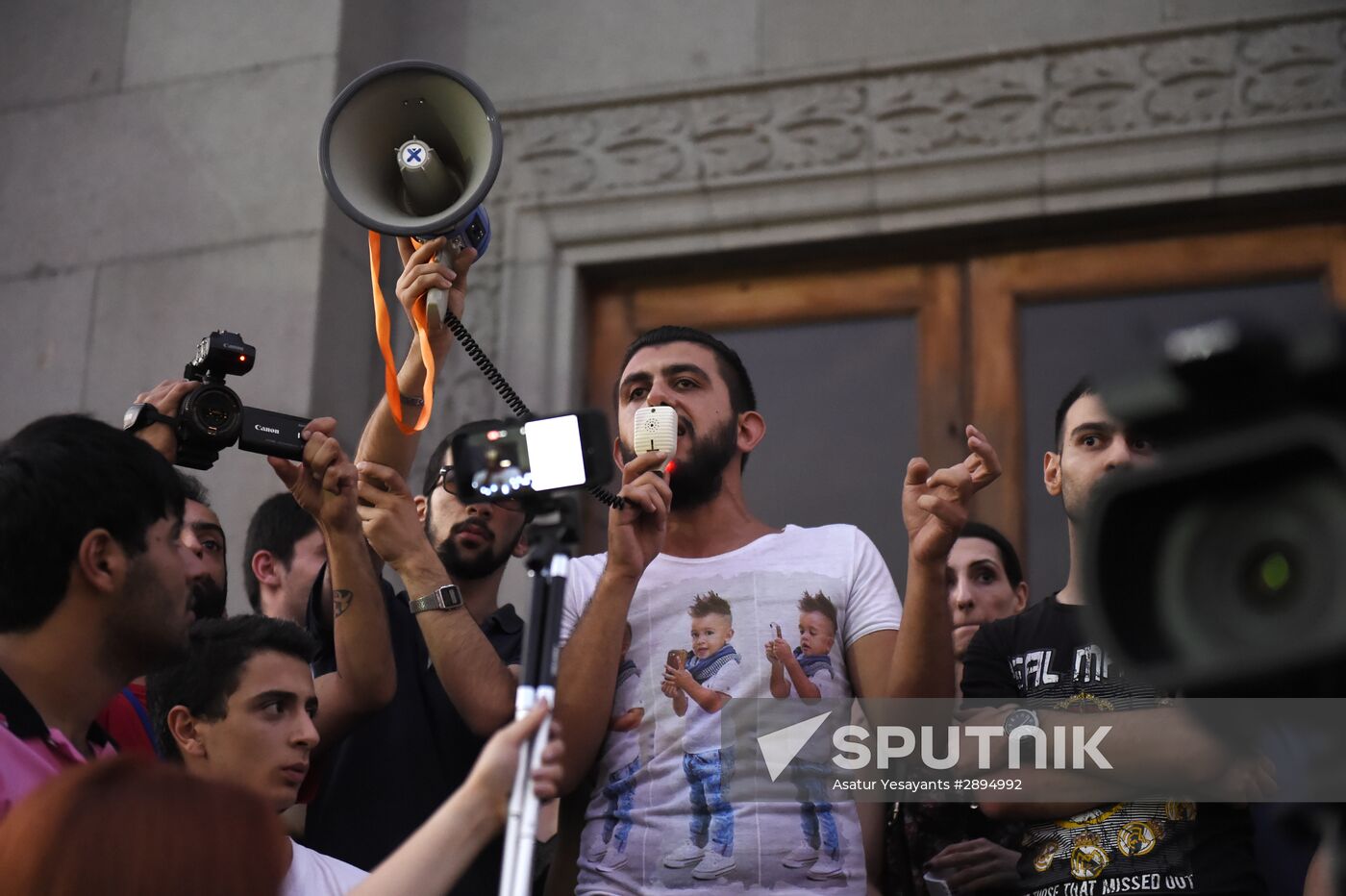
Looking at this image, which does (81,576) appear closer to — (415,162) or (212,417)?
(212,417)

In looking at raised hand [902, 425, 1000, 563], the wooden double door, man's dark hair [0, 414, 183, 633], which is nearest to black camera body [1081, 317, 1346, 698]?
raised hand [902, 425, 1000, 563]

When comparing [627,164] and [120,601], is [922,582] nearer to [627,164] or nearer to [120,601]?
[120,601]

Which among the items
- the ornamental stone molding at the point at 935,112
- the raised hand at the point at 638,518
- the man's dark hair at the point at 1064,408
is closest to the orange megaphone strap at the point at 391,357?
the raised hand at the point at 638,518

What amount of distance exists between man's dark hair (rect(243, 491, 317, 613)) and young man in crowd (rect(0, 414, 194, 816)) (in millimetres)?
1308

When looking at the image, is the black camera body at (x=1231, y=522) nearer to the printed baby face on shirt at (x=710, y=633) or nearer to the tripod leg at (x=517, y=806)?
the tripod leg at (x=517, y=806)

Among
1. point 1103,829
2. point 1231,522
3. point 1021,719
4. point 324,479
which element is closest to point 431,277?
point 324,479

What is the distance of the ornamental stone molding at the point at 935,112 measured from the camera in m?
5.25

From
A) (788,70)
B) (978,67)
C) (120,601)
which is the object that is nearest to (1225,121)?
(978,67)

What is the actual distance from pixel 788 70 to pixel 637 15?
663 mm

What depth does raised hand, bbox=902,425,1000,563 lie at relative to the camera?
10.4ft

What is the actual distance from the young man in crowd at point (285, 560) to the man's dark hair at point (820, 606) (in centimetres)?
152

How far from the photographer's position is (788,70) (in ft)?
18.8

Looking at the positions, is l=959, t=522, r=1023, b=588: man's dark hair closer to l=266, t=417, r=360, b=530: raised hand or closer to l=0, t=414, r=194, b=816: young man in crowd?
l=266, t=417, r=360, b=530: raised hand

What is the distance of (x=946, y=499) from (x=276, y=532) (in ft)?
6.80
